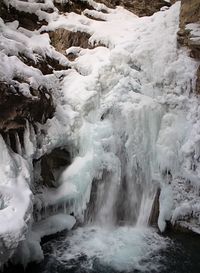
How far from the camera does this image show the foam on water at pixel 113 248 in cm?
583

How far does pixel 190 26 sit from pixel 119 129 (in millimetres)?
2872

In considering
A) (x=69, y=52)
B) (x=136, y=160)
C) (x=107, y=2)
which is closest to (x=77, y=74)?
(x=69, y=52)

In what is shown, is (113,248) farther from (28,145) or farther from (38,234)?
(28,145)

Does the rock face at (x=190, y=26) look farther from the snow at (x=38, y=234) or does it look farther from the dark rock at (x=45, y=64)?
the snow at (x=38, y=234)

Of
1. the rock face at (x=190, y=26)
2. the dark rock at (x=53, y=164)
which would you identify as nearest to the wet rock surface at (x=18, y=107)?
the dark rock at (x=53, y=164)

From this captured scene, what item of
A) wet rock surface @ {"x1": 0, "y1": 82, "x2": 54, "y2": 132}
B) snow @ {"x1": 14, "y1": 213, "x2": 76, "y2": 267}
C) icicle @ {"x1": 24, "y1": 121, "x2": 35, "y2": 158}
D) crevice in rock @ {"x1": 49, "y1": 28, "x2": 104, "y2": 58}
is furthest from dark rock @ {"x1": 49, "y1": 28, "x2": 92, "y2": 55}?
snow @ {"x1": 14, "y1": 213, "x2": 76, "y2": 267}

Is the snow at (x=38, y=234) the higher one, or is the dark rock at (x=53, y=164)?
the dark rock at (x=53, y=164)

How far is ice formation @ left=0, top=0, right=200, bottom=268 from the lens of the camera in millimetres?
6789

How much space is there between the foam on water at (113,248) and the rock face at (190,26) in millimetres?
3642

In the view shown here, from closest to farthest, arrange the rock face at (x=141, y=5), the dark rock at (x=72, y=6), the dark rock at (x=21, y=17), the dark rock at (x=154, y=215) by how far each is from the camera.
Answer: the dark rock at (x=154, y=215)
the dark rock at (x=21, y=17)
the dark rock at (x=72, y=6)
the rock face at (x=141, y=5)

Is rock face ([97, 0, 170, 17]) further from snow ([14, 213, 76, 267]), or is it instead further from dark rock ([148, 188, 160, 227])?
snow ([14, 213, 76, 267])

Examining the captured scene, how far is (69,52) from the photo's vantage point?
8.67 meters

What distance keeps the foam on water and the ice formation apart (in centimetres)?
27

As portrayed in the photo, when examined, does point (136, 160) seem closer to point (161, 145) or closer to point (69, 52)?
point (161, 145)
